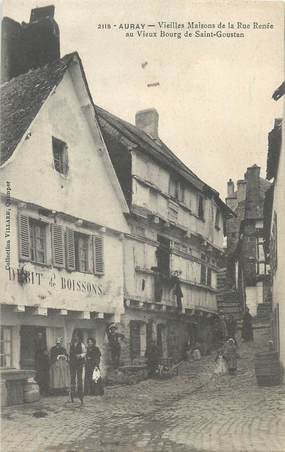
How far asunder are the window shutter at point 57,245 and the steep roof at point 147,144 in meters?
4.45

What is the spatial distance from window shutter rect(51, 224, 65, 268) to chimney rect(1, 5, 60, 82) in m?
3.15

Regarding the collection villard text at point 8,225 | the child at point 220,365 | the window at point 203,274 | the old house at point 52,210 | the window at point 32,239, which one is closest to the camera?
the collection villard text at point 8,225

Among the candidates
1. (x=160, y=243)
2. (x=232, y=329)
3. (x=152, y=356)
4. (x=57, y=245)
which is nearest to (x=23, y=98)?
(x=57, y=245)

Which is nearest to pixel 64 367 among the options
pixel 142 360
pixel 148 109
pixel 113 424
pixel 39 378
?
pixel 39 378

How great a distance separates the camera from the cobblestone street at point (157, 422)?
9.29 m

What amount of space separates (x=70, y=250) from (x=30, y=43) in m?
4.45

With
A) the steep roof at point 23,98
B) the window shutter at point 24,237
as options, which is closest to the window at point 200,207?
the steep roof at point 23,98

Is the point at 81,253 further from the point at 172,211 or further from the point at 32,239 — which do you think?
the point at 172,211

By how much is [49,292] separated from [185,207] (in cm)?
809

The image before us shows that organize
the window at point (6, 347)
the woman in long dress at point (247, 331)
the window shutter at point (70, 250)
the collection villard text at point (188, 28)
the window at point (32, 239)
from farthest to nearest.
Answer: the woman in long dress at point (247, 331)
the window shutter at point (70, 250)
the window at point (32, 239)
the window at point (6, 347)
the collection villard text at point (188, 28)

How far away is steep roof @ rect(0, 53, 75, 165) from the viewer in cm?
1219

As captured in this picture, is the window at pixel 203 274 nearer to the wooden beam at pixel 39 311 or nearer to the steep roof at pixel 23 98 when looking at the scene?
the wooden beam at pixel 39 311

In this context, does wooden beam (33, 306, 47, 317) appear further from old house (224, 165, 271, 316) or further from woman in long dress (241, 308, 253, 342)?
old house (224, 165, 271, 316)

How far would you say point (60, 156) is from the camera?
13.9m
